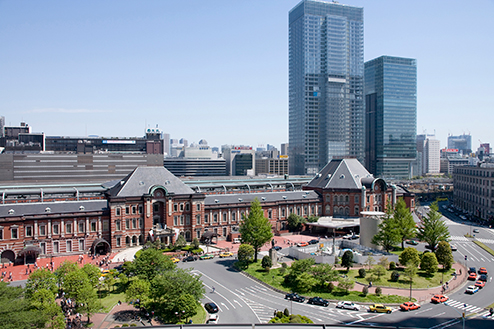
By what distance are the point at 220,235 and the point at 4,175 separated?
114 metres

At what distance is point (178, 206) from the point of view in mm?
97625

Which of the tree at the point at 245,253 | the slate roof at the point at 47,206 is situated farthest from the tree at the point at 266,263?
the slate roof at the point at 47,206

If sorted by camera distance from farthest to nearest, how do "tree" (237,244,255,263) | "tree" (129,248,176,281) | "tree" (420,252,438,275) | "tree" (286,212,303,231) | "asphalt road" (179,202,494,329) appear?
"tree" (286,212,303,231)
"tree" (237,244,255,263)
"tree" (420,252,438,275)
"tree" (129,248,176,281)
"asphalt road" (179,202,494,329)

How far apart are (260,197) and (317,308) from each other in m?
57.5

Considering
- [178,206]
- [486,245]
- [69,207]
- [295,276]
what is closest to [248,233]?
[295,276]

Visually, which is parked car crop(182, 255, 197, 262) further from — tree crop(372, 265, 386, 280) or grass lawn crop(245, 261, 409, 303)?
tree crop(372, 265, 386, 280)

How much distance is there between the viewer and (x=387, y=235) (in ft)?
277

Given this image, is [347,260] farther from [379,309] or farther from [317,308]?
[317,308]

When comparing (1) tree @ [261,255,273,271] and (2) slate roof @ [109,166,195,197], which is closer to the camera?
(1) tree @ [261,255,273,271]

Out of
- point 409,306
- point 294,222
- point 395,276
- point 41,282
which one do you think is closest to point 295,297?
point 409,306

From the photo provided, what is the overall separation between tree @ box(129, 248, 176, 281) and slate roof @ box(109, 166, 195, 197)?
3396 centimetres

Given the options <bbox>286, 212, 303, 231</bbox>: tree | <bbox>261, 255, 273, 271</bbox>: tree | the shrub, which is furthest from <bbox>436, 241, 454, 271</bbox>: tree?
<bbox>286, 212, 303, 231</bbox>: tree

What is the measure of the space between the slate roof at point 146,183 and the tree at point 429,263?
182 ft

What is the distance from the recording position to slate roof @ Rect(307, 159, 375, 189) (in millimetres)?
119688
